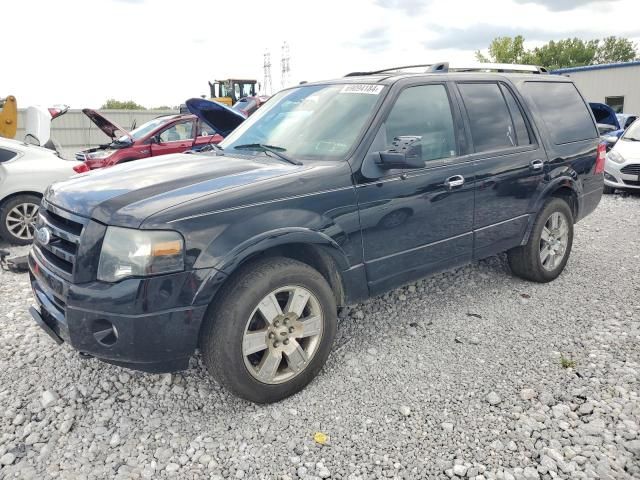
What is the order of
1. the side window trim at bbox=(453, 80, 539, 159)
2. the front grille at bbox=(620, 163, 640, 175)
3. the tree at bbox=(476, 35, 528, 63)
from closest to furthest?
the side window trim at bbox=(453, 80, 539, 159), the front grille at bbox=(620, 163, 640, 175), the tree at bbox=(476, 35, 528, 63)

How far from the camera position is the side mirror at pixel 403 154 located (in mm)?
3066

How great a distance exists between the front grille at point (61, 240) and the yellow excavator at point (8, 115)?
26.9ft

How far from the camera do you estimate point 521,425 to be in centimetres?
268

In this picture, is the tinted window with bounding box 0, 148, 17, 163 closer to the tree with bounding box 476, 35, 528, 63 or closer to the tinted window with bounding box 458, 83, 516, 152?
the tinted window with bounding box 458, 83, 516, 152

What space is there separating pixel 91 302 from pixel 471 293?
3.29 metres

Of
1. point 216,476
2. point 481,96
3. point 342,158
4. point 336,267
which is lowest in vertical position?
point 216,476

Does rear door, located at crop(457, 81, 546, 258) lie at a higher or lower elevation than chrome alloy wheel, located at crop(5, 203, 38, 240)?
higher

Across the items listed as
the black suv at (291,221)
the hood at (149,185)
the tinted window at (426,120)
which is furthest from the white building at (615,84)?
the hood at (149,185)

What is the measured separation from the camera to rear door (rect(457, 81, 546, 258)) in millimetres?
3889

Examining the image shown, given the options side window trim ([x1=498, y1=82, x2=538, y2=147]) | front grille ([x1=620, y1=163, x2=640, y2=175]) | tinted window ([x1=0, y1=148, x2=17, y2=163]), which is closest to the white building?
front grille ([x1=620, y1=163, x2=640, y2=175])

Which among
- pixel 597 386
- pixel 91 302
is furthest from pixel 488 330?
pixel 91 302

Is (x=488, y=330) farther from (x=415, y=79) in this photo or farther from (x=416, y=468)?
(x=415, y=79)

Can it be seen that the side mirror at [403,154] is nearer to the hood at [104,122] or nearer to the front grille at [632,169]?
the hood at [104,122]

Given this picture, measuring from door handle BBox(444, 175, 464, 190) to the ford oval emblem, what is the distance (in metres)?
2.61
